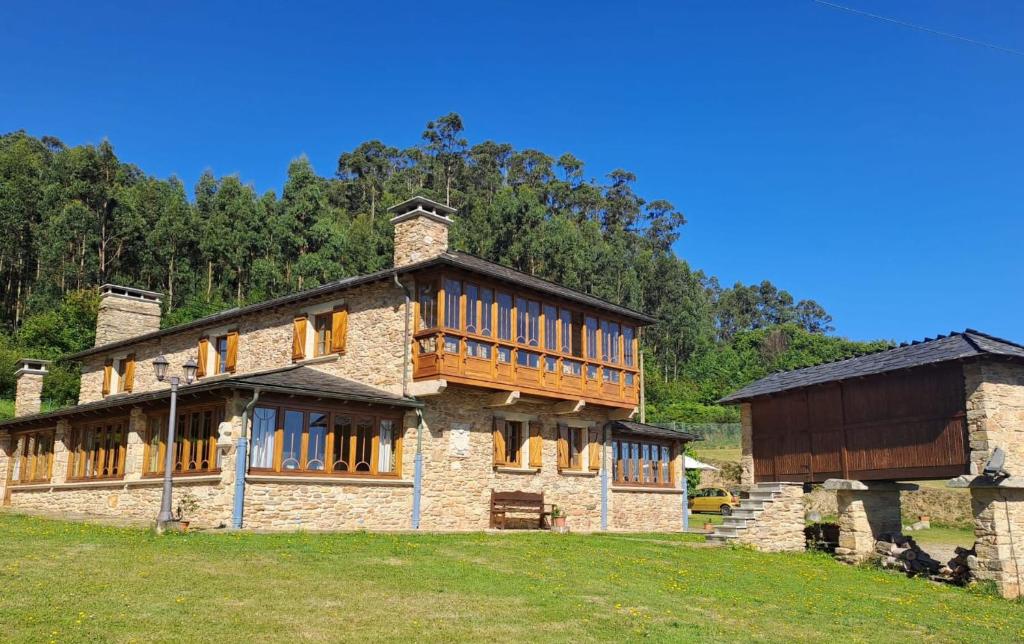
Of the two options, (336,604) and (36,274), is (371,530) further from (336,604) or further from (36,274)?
(36,274)

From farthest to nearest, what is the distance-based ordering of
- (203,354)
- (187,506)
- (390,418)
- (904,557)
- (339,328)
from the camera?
(203,354), (339,328), (390,418), (904,557), (187,506)

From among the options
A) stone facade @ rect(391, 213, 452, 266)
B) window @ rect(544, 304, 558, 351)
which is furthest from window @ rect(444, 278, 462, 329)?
window @ rect(544, 304, 558, 351)

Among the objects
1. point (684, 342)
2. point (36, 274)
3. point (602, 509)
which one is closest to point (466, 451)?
point (602, 509)

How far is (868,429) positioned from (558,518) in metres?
8.52

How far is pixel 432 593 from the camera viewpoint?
1191cm

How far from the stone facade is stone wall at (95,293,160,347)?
15.3 m

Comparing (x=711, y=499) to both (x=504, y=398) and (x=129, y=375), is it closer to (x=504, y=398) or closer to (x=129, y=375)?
(x=504, y=398)

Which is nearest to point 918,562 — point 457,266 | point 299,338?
point 457,266

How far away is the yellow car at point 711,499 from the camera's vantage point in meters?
38.8

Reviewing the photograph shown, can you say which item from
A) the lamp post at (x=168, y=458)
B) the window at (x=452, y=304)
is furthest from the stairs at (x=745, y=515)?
the lamp post at (x=168, y=458)

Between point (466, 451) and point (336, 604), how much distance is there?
1211 cm

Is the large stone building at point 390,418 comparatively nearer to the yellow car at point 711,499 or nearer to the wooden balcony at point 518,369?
the wooden balcony at point 518,369

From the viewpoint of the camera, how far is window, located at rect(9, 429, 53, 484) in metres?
27.0

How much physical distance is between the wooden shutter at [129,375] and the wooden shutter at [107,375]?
908 mm
